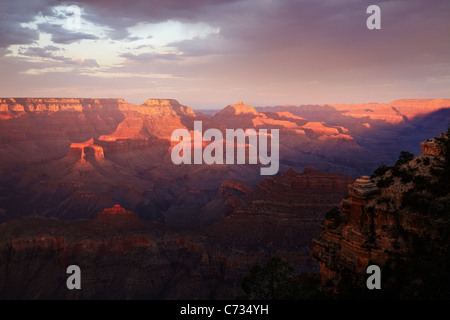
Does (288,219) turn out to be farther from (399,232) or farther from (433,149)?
(399,232)

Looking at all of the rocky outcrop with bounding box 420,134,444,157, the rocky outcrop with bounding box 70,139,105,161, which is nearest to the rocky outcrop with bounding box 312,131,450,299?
the rocky outcrop with bounding box 420,134,444,157

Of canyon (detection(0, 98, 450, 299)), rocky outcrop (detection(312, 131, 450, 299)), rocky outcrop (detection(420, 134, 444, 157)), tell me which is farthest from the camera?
rocky outcrop (detection(420, 134, 444, 157))

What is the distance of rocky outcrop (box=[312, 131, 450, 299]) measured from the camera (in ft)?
63.9

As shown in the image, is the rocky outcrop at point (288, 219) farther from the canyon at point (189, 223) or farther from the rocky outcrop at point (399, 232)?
the rocky outcrop at point (399, 232)

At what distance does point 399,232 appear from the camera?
20984mm

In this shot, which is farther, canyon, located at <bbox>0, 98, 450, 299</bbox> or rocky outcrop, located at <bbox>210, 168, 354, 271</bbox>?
rocky outcrop, located at <bbox>210, 168, 354, 271</bbox>

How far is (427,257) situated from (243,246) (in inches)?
1764

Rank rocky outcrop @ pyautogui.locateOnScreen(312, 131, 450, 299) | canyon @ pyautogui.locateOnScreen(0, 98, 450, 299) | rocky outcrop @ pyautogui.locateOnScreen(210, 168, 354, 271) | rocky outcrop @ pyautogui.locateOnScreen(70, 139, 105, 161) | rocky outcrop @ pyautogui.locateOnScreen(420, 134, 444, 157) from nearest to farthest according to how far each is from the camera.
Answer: rocky outcrop @ pyautogui.locateOnScreen(312, 131, 450, 299) → canyon @ pyautogui.locateOnScreen(0, 98, 450, 299) → rocky outcrop @ pyautogui.locateOnScreen(420, 134, 444, 157) → rocky outcrop @ pyautogui.locateOnScreen(210, 168, 354, 271) → rocky outcrop @ pyautogui.locateOnScreen(70, 139, 105, 161)

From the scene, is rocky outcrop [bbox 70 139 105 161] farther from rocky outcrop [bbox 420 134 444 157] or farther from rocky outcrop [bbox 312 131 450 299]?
rocky outcrop [bbox 420 134 444 157]

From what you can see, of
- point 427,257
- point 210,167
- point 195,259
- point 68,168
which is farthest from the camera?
point 210,167

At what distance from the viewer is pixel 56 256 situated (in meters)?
62.3

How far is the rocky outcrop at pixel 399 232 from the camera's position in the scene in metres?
19.5
